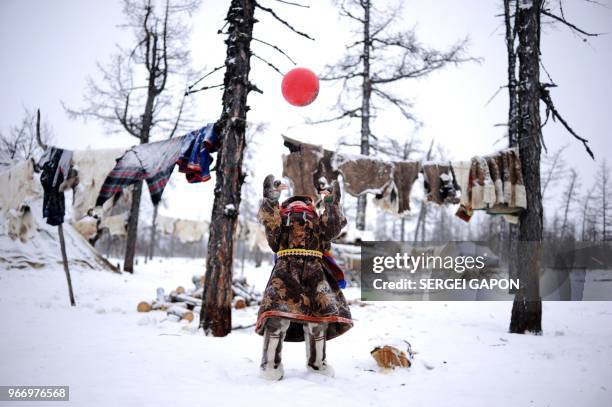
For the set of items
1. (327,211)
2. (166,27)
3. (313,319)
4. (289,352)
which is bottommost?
(289,352)

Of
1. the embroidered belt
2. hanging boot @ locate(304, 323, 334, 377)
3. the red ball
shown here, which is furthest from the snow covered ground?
the red ball

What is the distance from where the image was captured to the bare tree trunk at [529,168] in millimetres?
5559

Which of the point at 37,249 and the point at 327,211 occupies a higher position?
the point at 327,211

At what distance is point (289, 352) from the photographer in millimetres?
4230

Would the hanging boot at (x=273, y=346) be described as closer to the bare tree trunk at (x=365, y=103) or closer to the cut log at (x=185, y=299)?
the cut log at (x=185, y=299)

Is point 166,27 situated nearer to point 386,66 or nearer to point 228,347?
point 386,66

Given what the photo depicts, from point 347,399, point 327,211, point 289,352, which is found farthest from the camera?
point 289,352

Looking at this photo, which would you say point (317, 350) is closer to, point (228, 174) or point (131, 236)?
point (228, 174)

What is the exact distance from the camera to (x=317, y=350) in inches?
128

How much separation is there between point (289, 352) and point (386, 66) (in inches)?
412

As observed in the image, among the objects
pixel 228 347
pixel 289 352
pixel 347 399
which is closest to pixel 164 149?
pixel 228 347

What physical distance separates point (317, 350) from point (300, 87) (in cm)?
285

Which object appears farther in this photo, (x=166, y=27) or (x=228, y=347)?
(x=166, y=27)

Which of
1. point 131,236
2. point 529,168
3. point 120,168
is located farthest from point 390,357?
point 131,236
